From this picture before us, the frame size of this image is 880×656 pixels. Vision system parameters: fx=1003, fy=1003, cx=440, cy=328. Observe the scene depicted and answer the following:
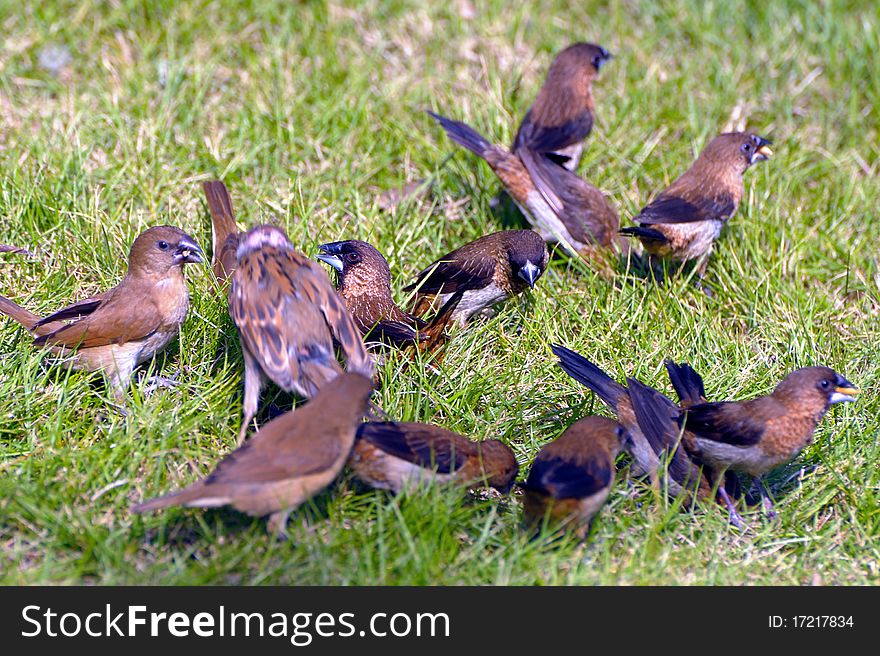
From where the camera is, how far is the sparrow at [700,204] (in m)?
6.33

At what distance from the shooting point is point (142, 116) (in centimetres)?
709

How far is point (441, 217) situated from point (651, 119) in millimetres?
1877

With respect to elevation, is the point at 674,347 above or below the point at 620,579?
above

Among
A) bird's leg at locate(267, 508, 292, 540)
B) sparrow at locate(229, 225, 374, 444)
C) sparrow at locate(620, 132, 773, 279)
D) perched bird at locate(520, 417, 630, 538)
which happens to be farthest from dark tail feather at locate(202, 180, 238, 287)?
sparrow at locate(620, 132, 773, 279)

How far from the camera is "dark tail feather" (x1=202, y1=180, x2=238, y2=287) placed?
594 cm

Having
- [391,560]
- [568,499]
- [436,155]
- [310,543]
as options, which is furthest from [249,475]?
[436,155]

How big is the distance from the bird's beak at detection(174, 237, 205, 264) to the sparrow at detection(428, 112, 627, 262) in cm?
213

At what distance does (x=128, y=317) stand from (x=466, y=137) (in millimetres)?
2778

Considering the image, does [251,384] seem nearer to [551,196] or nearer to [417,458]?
[417,458]

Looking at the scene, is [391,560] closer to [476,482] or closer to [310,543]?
[310,543]

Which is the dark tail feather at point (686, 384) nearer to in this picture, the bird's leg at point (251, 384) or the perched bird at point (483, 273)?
the perched bird at point (483, 273)

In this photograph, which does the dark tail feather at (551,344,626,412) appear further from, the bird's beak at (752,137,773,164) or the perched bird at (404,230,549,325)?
the bird's beak at (752,137,773,164)

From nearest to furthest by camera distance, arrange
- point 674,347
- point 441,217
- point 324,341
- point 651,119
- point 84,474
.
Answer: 1. point 84,474
2. point 324,341
3. point 674,347
4. point 441,217
5. point 651,119

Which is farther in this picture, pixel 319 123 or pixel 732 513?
pixel 319 123
